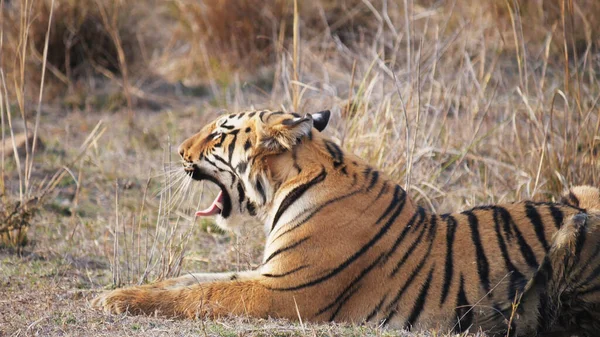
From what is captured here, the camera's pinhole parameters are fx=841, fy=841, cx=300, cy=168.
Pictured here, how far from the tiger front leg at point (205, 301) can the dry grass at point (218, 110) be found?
0.27ft

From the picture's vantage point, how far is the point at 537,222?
3.80 m

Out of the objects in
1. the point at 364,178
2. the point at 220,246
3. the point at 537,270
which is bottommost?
the point at 220,246

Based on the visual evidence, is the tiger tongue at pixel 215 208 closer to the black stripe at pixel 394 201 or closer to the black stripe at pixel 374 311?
the black stripe at pixel 394 201

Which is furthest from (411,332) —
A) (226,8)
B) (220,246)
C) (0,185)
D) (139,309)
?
(226,8)

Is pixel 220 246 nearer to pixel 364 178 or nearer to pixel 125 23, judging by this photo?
pixel 364 178

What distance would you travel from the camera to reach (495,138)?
6680 millimetres

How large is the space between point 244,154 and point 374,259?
786 millimetres

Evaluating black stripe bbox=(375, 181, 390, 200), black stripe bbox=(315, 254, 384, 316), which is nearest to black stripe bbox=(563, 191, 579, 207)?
black stripe bbox=(375, 181, 390, 200)

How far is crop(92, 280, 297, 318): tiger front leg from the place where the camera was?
3609 millimetres

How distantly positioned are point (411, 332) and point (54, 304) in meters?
1.67

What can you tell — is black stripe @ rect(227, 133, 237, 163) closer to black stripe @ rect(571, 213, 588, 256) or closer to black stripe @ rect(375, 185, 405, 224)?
black stripe @ rect(375, 185, 405, 224)

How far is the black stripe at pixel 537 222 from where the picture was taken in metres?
3.73

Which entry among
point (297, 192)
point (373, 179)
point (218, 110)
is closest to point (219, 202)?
point (297, 192)

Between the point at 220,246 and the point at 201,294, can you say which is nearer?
the point at 201,294
